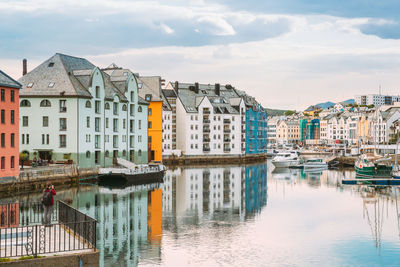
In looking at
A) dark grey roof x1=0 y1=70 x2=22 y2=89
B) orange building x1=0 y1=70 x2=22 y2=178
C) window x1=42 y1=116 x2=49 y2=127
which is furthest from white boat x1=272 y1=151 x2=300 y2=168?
dark grey roof x1=0 y1=70 x2=22 y2=89

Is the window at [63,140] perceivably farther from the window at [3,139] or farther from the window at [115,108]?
the window at [3,139]

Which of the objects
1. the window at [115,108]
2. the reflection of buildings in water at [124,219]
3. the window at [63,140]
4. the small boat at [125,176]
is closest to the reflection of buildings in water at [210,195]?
the reflection of buildings in water at [124,219]

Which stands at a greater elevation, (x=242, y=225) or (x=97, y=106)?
(x=97, y=106)

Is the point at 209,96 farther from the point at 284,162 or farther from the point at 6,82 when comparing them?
the point at 6,82

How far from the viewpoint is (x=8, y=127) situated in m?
62.1

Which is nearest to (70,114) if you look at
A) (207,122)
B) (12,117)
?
(12,117)

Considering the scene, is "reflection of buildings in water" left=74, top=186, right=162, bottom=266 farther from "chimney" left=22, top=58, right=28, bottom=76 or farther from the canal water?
"chimney" left=22, top=58, right=28, bottom=76

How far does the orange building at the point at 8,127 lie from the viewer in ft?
200

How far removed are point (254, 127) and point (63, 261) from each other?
142 m

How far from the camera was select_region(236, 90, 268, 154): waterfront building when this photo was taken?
517 feet

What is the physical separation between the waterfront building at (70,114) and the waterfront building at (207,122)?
4935 centimetres

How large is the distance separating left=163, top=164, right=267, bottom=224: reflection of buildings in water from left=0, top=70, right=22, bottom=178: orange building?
1743 cm

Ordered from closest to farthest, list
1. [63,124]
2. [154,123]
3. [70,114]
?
[70,114] → [63,124] → [154,123]

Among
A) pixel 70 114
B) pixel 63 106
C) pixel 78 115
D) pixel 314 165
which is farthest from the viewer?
pixel 314 165
